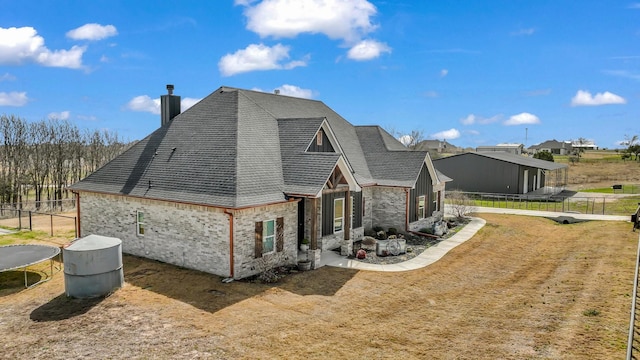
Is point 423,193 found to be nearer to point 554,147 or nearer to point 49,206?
point 49,206

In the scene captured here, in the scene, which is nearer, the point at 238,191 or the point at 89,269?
the point at 89,269

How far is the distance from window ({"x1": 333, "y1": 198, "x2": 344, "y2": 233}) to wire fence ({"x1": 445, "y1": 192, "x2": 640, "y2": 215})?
621 inches

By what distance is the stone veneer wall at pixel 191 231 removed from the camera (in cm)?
1530

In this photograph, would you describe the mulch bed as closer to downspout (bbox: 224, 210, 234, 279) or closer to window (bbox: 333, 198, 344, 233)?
window (bbox: 333, 198, 344, 233)

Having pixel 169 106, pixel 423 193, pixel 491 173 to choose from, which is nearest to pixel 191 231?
pixel 169 106

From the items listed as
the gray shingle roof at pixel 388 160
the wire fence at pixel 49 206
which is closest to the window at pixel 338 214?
the gray shingle roof at pixel 388 160

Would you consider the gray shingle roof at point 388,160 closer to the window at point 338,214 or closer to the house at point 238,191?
the house at point 238,191

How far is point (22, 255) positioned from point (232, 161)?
8675 millimetres

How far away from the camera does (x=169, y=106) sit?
23.1 meters

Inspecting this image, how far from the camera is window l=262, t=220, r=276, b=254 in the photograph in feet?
53.5

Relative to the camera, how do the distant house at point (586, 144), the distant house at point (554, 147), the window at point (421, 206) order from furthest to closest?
the distant house at point (586, 144) < the distant house at point (554, 147) < the window at point (421, 206)

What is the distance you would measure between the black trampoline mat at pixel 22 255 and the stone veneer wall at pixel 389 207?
53.4 ft

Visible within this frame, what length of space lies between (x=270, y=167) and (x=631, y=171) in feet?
241

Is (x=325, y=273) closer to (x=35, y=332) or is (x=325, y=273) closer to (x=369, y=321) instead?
(x=369, y=321)
